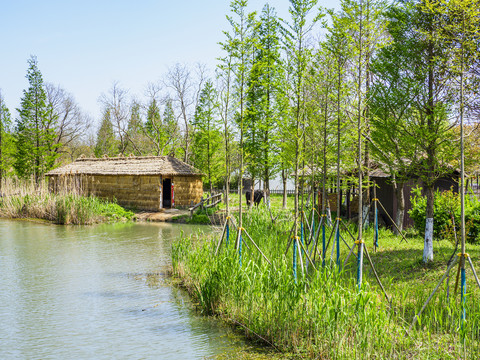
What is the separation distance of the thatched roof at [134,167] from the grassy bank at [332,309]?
1606cm

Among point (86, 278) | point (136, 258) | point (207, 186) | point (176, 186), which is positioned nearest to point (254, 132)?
point (176, 186)

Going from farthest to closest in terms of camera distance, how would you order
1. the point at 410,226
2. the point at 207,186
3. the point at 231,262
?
the point at 207,186 < the point at 410,226 < the point at 231,262

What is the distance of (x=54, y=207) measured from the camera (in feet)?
66.8

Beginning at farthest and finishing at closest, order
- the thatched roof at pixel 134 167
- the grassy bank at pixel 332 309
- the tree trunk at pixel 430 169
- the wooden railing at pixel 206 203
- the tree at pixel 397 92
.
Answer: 1. the thatched roof at pixel 134 167
2. the wooden railing at pixel 206 203
3. the tree at pixel 397 92
4. the tree trunk at pixel 430 169
5. the grassy bank at pixel 332 309

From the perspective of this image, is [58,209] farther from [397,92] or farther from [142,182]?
[397,92]

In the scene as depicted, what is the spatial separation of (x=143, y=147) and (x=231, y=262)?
37.3 metres

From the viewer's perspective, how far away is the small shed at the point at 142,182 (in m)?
24.2

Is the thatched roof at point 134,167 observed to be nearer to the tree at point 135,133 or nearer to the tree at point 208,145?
the tree at point 208,145

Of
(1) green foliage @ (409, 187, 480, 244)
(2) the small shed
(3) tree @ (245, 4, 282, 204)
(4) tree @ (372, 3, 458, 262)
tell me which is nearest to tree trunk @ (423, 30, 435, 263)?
(4) tree @ (372, 3, 458, 262)

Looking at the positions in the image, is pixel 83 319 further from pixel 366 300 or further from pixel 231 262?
pixel 366 300

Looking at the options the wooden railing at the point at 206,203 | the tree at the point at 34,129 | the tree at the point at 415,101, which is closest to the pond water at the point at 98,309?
the tree at the point at 415,101

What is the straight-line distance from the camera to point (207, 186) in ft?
128

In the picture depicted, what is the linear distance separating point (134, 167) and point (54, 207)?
573 cm

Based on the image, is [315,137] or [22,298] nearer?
[22,298]
